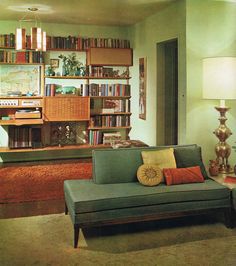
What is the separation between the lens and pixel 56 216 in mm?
3922

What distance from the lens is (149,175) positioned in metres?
3.71

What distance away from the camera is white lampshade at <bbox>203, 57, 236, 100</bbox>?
170 inches

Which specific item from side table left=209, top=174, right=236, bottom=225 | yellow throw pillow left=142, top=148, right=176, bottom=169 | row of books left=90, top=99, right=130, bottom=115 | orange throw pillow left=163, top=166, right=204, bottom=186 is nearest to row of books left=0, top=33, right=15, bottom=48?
row of books left=90, top=99, right=130, bottom=115

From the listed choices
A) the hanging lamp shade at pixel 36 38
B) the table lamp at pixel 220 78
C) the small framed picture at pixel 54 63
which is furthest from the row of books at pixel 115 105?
the table lamp at pixel 220 78

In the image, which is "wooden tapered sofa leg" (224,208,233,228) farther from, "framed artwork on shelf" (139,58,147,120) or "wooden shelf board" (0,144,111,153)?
"wooden shelf board" (0,144,111,153)

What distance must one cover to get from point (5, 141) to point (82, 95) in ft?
5.39

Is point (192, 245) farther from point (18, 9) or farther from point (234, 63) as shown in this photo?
point (18, 9)

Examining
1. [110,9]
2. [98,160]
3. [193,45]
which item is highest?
[110,9]

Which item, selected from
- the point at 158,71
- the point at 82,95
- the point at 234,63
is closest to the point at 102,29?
the point at 82,95

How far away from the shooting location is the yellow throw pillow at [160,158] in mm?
3901

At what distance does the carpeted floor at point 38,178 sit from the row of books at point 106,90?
4.16 ft

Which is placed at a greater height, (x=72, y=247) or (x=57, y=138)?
(x=57, y=138)

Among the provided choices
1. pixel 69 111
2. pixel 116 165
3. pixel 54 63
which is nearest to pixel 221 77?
pixel 116 165

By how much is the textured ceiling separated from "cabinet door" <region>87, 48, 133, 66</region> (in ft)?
1.66
